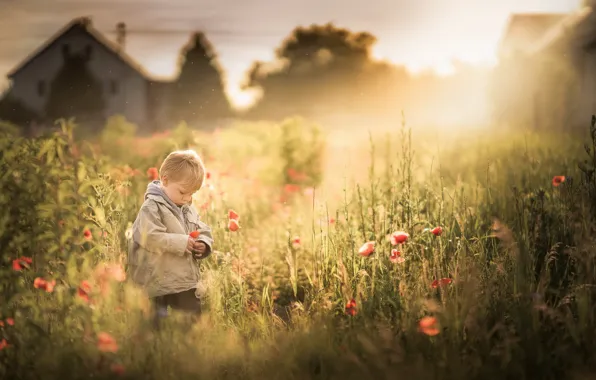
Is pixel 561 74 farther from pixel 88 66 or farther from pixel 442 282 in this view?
pixel 88 66

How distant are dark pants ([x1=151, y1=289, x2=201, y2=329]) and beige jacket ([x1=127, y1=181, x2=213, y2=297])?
0.22 ft

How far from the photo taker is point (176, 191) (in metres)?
3.26

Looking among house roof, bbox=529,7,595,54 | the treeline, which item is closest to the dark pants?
house roof, bbox=529,7,595,54

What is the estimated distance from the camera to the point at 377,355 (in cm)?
265

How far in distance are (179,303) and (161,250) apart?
33cm

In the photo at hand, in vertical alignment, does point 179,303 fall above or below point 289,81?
below

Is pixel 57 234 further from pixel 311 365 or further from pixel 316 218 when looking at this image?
pixel 316 218

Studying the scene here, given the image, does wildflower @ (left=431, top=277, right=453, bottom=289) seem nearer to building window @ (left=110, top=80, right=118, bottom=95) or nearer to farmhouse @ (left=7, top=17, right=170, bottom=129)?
farmhouse @ (left=7, top=17, right=170, bottom=129)

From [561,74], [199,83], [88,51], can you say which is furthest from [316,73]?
[561,74]

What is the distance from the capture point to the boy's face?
3.25 metres

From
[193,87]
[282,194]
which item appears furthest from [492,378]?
[193,87]

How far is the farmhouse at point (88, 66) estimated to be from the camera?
2978 cm

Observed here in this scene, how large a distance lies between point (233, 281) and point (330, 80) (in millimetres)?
28275

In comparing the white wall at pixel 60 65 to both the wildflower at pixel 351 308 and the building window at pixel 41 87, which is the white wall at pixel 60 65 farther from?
the wildflower at pixel 351 308
